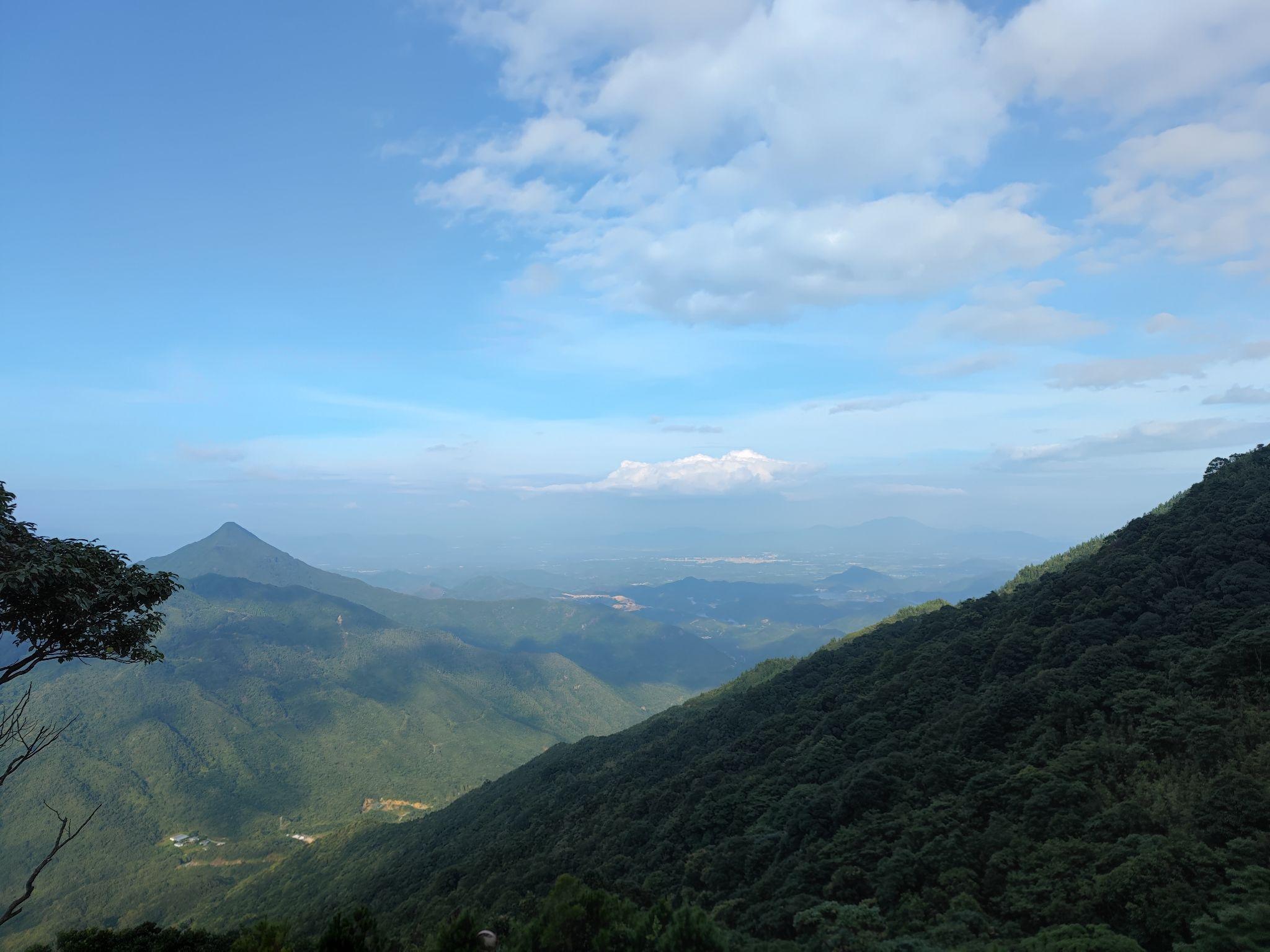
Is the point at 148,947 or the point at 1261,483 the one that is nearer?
the point at 148,947

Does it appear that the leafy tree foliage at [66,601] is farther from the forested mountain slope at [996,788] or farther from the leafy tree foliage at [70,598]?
the forested mountain slope at [996,788]

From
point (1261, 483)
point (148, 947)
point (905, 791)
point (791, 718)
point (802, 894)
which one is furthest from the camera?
point (791, 718)

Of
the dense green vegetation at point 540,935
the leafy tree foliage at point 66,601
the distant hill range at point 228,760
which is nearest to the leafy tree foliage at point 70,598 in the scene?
the leafy tree foliage at point 66,601

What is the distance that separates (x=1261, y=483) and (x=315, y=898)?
92667 mm

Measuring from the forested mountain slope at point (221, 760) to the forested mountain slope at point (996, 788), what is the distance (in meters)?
72.3

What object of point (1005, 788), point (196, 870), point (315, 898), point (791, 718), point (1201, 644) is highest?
point (1201, 644)

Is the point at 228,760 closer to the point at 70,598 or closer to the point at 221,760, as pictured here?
the point at 221,760

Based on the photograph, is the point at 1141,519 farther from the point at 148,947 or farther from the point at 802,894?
the point at 148,947

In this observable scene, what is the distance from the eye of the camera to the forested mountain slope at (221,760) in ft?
A: 322

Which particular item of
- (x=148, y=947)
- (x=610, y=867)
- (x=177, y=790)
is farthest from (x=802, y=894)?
(x=177, y=790)

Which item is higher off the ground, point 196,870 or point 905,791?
point 905,791

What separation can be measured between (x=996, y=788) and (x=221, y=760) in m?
166

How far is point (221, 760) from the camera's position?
140 meters

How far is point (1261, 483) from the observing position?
139ft
